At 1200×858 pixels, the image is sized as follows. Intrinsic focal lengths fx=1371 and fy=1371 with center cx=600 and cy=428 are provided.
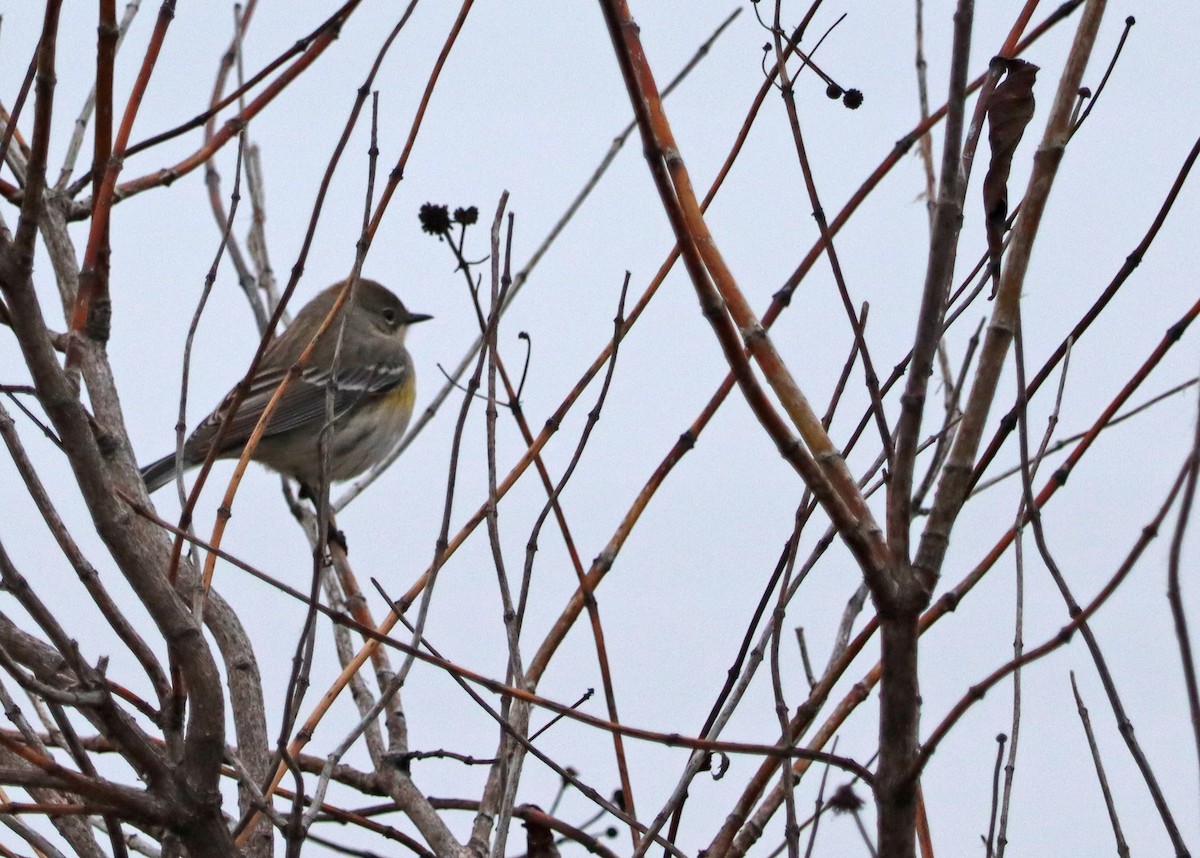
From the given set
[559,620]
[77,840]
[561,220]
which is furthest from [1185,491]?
[77,840]

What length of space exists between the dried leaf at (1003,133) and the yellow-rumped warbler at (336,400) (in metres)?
4.80

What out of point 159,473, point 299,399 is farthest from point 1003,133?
point 299,399

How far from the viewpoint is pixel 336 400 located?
6.88 metres

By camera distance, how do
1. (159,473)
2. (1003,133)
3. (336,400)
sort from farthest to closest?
(336,400)
(159,473)
(1003,133)

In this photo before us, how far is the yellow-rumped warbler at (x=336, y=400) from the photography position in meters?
7.04

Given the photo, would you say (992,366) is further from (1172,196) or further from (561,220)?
(561,220)

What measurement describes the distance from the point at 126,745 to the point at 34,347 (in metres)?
0.61

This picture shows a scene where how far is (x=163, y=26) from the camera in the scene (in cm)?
262

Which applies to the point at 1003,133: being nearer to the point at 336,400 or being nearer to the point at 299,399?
the point at 336,400

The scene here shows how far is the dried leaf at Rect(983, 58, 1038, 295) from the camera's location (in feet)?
6.55

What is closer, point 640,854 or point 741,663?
point 640,854

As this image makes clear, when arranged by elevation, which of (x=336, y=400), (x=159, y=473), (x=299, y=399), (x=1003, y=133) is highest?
(x=299, y=399)

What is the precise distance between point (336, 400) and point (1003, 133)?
5239 millimetres

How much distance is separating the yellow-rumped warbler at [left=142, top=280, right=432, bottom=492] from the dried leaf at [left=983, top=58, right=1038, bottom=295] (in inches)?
189
